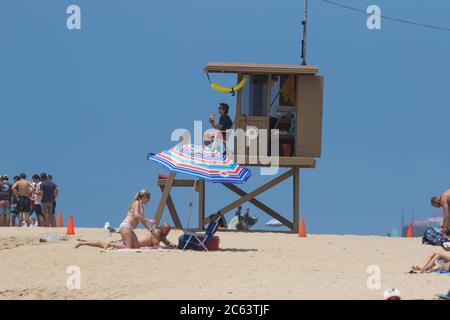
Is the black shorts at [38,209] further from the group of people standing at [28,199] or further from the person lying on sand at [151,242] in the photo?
the person lying on sand at [151,242]

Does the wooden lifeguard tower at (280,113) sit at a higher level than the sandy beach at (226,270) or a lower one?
higher

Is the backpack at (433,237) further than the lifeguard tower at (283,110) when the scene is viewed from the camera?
No

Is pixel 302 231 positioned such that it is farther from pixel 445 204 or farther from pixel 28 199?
pixel 28 199

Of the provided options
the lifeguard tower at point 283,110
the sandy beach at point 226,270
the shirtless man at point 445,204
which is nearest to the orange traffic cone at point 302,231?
the sandy beach at point 226,270

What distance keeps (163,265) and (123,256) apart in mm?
1545

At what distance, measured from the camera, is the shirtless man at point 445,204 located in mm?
23203

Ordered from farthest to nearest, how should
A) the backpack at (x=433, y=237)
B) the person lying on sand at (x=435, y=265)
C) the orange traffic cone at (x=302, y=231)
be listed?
the orange traffic cone at (x=302, y=231) < the backpack at (x=433, y=237) < the person lying on sand at (x=435, y=265)

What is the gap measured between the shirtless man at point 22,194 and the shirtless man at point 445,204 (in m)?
13.7

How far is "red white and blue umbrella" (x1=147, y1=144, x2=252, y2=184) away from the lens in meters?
23.8

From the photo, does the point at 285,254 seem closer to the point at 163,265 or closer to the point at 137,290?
the point at 163,265

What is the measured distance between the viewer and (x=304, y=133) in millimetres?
30156

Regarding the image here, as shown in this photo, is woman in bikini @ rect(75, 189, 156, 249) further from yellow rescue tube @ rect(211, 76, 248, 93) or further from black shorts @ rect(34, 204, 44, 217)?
black shorts @ rect(34, 204, 44, 217)

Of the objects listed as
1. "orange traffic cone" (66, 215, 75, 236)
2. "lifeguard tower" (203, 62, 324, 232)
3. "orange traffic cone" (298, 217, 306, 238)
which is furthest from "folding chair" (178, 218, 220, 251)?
"lifeguard tower" (203, 62, 324, 232)
